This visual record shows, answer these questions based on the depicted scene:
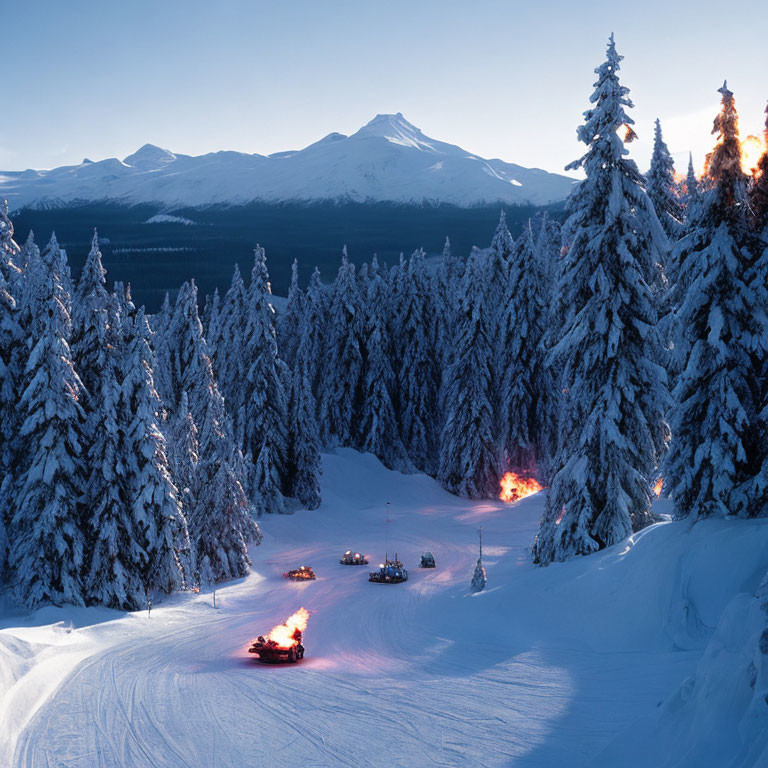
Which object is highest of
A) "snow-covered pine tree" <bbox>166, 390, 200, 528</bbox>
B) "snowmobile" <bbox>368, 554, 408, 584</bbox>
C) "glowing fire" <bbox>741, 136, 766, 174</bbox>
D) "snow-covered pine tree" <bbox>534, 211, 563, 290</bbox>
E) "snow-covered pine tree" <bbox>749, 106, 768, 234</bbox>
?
"snow-covered pine tree" <bbox>534, 211, 563, 290</bbox>

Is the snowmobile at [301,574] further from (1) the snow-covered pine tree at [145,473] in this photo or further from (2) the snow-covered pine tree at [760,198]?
(2) the snow-covered pine tree at [760,198]

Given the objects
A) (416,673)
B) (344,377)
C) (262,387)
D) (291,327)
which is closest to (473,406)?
(344,377)

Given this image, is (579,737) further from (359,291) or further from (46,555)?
(359,291)

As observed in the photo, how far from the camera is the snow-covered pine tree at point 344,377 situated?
64.5 m

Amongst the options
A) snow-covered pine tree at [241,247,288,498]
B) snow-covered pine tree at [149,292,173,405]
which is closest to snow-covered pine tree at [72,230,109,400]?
snow-covered pine tree at [241,247,288,498]

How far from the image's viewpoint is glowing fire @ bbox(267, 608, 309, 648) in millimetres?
21188

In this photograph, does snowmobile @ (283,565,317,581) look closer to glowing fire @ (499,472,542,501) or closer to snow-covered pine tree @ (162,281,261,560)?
snow-covered pine tree @ (162,281,261,560)

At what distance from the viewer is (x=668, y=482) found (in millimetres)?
20859

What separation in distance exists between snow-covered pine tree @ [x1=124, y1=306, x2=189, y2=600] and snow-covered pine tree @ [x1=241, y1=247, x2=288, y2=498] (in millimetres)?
17661

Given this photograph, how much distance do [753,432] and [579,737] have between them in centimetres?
1037

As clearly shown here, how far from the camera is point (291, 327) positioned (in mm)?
79688

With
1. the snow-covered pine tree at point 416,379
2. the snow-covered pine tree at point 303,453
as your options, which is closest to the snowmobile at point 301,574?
the snow-covered pine tree at point 303,453

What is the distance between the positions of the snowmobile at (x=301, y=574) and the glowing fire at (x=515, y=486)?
24472 millimetres

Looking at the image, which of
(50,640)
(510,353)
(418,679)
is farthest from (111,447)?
(510,353)
